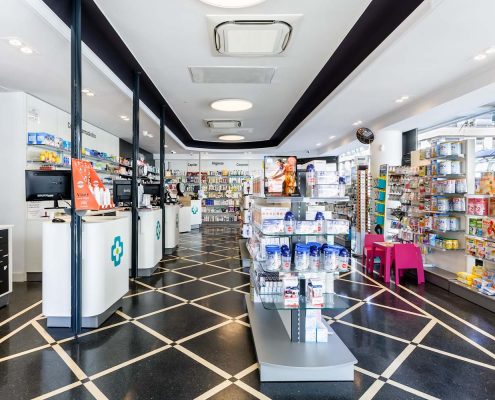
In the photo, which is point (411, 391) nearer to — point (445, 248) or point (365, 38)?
point (445, 248)

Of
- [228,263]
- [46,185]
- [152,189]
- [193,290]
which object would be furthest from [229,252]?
[46,185]

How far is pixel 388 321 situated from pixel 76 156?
3.65 meters

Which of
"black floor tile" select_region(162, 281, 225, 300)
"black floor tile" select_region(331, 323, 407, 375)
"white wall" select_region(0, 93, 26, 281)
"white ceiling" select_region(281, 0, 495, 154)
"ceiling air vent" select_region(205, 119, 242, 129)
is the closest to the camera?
"black floor tile" select_region(331, 323, 407, 375)

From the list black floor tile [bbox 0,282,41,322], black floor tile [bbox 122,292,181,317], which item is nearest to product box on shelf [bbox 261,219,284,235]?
black floor tile [bbox 122,292,181,317]

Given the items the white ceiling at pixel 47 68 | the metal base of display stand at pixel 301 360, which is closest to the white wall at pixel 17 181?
the white ceiling at pixel 47 68

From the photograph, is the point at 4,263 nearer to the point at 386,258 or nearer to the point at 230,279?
the point at 230,279

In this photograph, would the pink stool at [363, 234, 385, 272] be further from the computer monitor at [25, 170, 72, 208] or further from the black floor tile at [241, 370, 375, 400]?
the computer monitor at [25, 170, 72, 208]

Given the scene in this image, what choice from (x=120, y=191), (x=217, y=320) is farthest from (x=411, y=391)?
(x=120, y=191)

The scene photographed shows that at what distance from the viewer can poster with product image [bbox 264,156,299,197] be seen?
267 cm

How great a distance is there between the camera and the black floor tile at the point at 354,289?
172 inches

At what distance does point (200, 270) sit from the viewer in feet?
18.7

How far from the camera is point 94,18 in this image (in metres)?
3.60

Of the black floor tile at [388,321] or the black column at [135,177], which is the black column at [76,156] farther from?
the black floor tile at [388,321]

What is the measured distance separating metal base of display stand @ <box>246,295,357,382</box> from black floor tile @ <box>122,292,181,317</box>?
164cm
